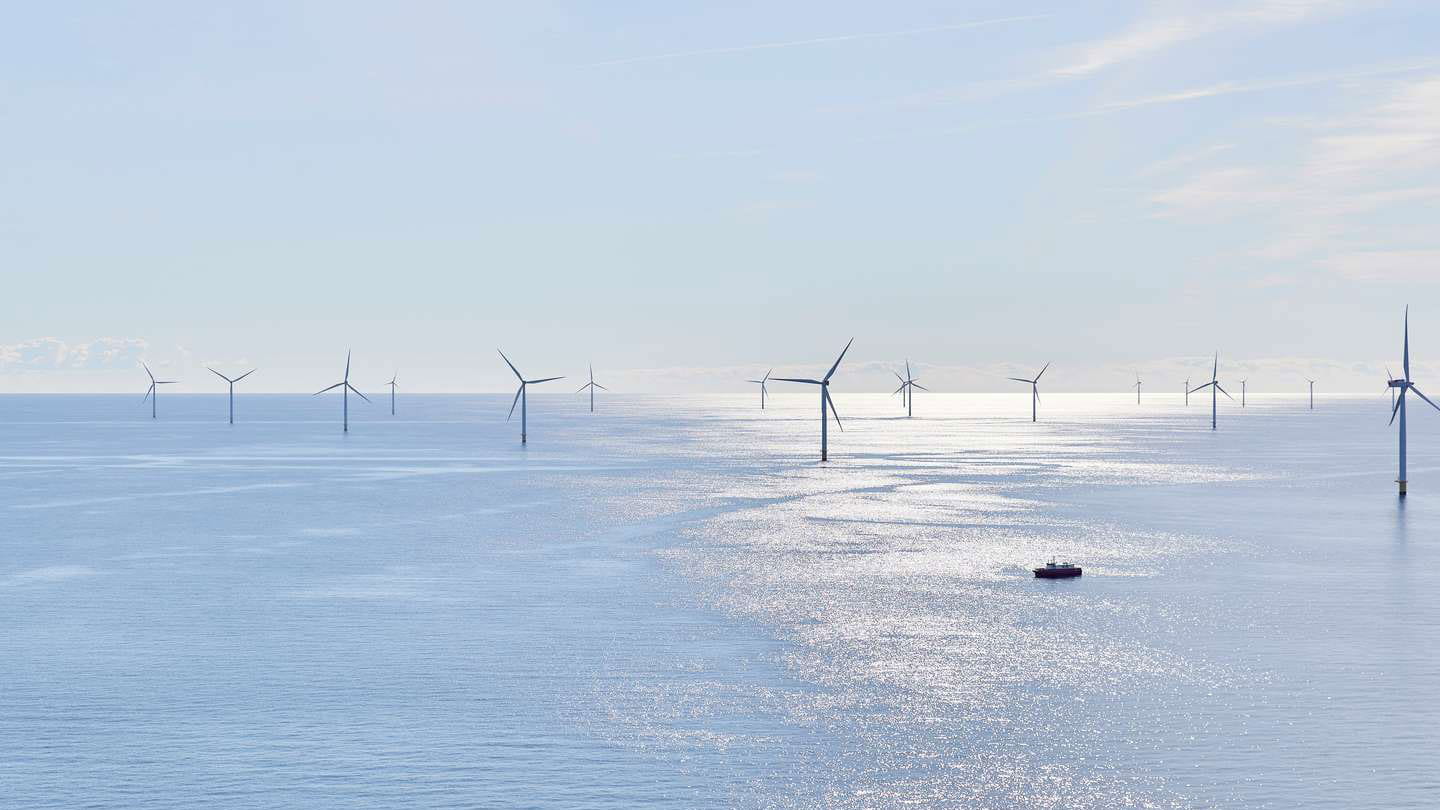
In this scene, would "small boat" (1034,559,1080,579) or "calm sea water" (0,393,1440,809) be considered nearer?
"calm sea water" (0,393,1440,809)

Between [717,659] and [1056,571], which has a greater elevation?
[1056,571]

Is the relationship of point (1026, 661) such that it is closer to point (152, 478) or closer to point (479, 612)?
point (479, 612)

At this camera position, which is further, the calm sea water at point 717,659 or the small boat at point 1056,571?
the small boat at point 1056,571

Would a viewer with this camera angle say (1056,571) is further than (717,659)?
Yes
